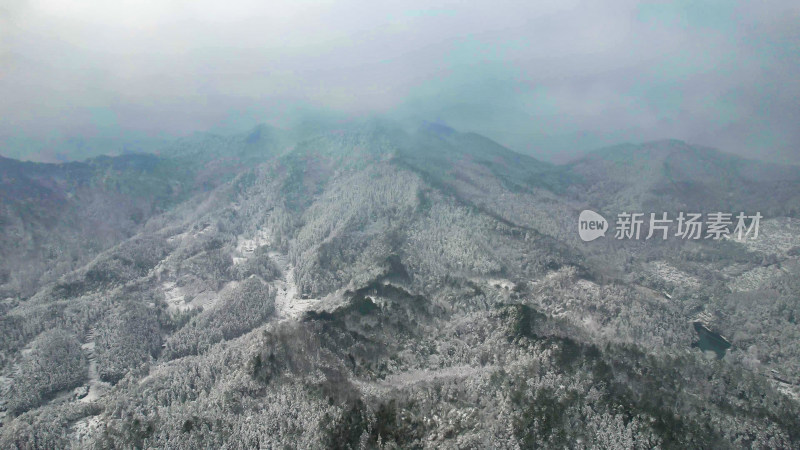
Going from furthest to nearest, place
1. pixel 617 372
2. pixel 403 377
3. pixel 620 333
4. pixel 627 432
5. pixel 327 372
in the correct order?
1. pixel 620 333
2. pixel 403 377
3. pixel 327 372
4. pixel 617 372
5. pixel 627 432

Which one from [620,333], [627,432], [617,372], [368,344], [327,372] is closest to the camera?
[627,432]

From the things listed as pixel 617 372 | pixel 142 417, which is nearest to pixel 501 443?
pixel 617 372

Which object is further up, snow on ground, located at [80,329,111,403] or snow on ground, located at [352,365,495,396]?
snow on ground, located at [352,365,495,396]

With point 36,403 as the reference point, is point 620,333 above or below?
above

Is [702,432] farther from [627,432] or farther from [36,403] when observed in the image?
[36,403]

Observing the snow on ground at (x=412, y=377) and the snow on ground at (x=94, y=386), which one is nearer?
the snow on ground at (x=412, y=377)

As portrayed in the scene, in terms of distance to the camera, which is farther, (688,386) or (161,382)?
(161,382)

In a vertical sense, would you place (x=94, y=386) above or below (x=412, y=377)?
below

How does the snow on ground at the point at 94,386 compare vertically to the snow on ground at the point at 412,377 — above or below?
below

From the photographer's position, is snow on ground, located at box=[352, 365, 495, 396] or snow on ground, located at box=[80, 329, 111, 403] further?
snow on ground, located at box=[80, 329, 111, 403]

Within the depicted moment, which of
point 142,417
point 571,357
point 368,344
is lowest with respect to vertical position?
point 142,417

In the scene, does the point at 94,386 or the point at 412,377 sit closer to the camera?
the point at 412,377
